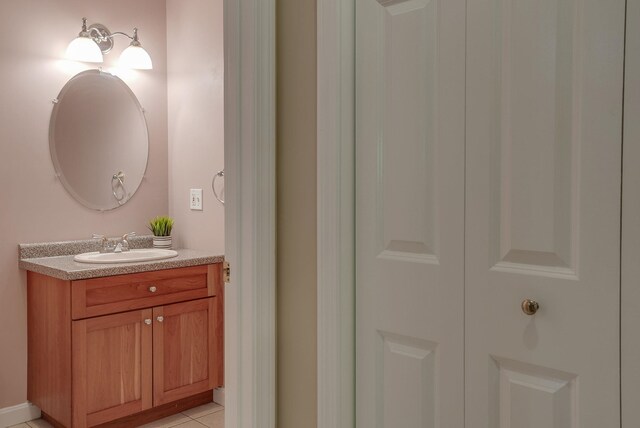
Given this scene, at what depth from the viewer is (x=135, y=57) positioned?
10.1 feet

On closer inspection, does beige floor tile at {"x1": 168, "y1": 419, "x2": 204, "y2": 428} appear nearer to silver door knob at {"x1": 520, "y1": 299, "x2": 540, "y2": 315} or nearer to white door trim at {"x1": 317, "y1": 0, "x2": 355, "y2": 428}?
white door trim at {"x1": 317, "y1": 0, "x2": 355, "y2": 428}

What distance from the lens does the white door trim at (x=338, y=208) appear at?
131cm

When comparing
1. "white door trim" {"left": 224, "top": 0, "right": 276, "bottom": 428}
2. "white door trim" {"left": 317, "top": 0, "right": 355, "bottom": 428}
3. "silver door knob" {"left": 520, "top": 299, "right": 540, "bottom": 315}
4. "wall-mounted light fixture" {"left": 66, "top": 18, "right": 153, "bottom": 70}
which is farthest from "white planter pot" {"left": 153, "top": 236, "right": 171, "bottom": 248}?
"silver door knob" {"left": 520, "top": 299, "right": 540, "bottom": 315}

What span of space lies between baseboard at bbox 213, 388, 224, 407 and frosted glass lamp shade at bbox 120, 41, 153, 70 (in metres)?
1.82

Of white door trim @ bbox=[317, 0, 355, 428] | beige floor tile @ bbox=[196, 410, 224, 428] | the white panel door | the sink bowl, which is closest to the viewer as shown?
the white panel door

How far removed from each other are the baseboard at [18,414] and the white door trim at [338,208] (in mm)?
2119

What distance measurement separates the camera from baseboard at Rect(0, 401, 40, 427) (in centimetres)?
273

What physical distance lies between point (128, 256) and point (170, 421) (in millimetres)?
863

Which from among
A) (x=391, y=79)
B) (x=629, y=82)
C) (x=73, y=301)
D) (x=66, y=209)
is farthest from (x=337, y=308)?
(x=66, y=209)

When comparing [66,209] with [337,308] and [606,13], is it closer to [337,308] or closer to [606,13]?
[337,308]

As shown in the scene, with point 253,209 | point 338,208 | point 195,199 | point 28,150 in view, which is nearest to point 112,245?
point 195,199

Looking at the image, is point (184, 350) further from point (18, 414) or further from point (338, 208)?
point (338, 208)

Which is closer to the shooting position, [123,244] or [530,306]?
[530,306]

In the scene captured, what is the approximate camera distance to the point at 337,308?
1.32 meters
